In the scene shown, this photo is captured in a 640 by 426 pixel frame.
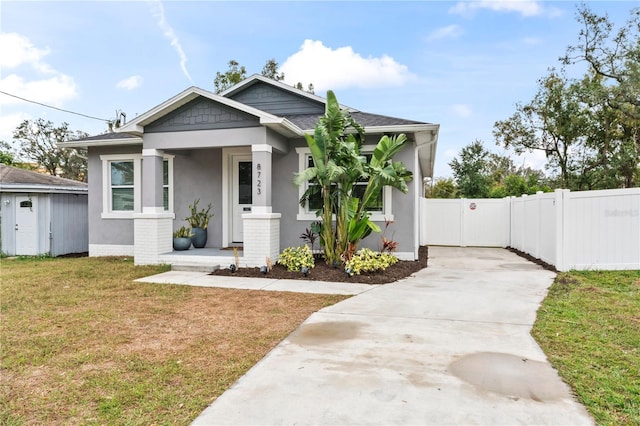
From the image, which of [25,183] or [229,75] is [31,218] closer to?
[25,183]

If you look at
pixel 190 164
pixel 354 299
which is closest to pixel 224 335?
pixel 354 299

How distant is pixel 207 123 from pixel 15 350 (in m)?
6.17

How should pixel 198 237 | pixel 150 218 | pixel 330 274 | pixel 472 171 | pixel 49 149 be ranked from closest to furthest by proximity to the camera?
pixel 330 274, pixel 150 218, pixel 198 237, pixel 472 171, pixel 49 149

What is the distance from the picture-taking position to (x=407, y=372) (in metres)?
3.45

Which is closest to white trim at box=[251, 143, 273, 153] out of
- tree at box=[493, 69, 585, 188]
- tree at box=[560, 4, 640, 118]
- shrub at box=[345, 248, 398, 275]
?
shrub at box=[345, 248, 398, 275]

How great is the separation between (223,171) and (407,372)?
8430mm

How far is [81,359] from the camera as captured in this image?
150 inches

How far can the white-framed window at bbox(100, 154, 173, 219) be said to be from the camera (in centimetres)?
1109

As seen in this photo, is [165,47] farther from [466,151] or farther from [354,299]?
[466,151]

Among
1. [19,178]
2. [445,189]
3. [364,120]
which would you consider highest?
[364,120]

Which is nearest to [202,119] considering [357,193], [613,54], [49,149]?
[357,193]

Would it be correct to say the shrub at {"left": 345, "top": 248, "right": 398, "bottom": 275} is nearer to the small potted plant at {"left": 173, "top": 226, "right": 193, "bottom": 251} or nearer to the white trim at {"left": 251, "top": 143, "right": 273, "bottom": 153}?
the white trim at {"left": 251, "top": 143, "right": 273, "bottom": 153}

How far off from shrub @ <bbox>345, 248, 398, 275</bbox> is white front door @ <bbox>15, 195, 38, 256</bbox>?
31.5 feet

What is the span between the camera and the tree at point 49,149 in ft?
99.7
